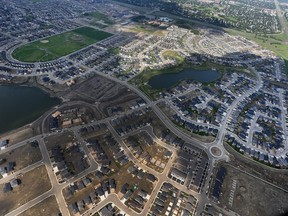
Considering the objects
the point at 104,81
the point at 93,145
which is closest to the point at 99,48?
the point at 104,81

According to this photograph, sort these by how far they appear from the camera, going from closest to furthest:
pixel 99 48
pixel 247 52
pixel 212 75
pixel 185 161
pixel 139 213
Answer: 1. pixel 139 213
2. pixel 185 161
3. pixel 212 75
4. pixel 99 48
5. pixel 247 52

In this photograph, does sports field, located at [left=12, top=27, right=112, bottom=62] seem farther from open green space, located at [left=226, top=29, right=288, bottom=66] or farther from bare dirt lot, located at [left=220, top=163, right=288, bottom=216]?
open green space, located at [left=226, top=29, right=288, bottom=66]

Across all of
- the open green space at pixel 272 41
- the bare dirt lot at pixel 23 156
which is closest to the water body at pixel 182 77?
the bare dirt lot at pixel 23 156

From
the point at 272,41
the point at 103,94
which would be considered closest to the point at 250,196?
the point at 103,94

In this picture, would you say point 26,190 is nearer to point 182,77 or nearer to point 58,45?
point 182,77

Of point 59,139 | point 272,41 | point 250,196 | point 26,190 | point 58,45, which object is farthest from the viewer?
point 272,41

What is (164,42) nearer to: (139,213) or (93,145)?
(93,145)

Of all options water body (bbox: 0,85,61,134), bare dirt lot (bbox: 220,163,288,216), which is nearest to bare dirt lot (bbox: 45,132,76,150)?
water body (bbox: 0,85,61,134)

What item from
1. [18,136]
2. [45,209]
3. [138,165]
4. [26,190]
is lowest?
[138,165]
